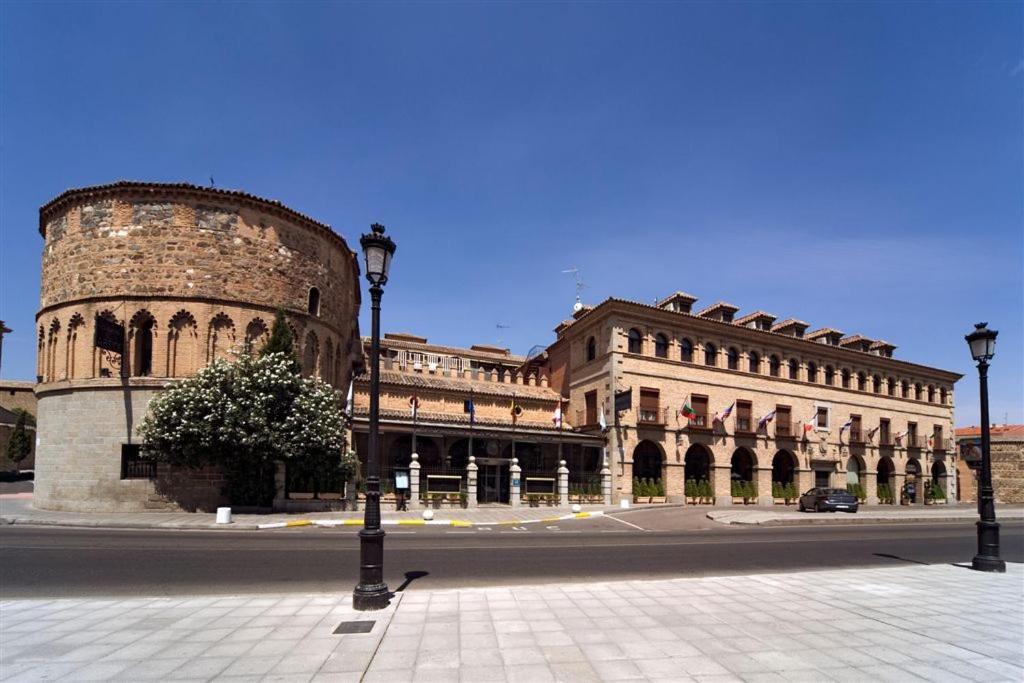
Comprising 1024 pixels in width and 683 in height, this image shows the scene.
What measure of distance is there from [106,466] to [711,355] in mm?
31995

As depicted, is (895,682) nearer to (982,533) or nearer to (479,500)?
(982,533)

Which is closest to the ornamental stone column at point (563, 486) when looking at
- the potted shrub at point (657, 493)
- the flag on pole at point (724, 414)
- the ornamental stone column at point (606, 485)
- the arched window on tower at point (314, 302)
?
the ornamental stone column at point (606, 485)

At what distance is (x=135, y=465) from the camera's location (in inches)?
880

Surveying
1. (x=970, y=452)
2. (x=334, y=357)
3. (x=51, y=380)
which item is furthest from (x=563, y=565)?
(x=970, y=452)

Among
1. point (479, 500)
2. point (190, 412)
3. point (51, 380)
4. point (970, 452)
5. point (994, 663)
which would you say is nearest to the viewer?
point (994, 663)

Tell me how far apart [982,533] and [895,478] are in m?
38.0

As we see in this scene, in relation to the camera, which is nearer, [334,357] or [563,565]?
[563,565]

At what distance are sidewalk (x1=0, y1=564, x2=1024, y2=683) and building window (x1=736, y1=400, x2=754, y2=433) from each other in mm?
27448

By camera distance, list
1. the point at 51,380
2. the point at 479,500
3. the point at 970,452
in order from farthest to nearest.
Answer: the point at 970,452, the point at 479,500, the point at 51,380

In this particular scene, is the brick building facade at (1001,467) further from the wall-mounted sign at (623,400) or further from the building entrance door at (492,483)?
the building entrance door at (492,483)

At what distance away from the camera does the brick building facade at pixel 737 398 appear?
31.8 metres

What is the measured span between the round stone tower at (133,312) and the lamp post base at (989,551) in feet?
80.3

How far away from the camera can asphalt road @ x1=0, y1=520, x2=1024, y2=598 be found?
874 centimetres

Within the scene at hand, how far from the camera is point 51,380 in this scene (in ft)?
79.4
